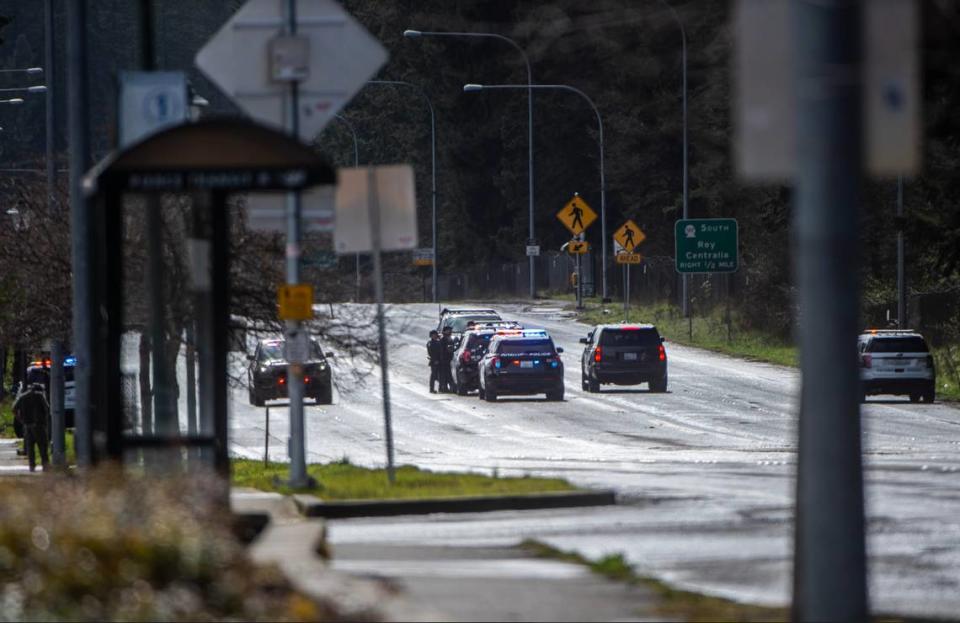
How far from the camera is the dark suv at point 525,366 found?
1732 inches

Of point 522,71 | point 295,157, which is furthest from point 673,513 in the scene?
point 522,71

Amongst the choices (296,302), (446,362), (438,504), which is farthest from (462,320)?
(438,504)

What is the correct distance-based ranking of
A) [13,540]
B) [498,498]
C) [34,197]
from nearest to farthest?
[13,540], [498,498], [34,197]

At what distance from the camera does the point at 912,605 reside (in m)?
11.6

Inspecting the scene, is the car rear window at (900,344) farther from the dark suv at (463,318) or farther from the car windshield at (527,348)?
the dark suv at (463,318)

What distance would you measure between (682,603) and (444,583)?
1.56 m

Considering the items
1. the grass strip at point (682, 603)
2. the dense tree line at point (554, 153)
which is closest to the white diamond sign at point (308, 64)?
the grass strip at point (682, 603)

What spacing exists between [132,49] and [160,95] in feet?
456

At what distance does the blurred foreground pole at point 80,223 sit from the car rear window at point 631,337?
25.2 meters

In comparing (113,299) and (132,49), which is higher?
(132,49)

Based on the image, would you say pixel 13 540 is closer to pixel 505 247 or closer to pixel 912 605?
pixel 912 605

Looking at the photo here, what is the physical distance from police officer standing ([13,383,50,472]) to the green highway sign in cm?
2744

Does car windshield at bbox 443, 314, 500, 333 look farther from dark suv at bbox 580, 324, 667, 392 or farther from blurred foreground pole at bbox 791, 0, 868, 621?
blurred foreground pole at bbox 791, 0, 868, 621

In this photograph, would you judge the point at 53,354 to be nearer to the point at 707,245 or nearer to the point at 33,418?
the point at 33,418
